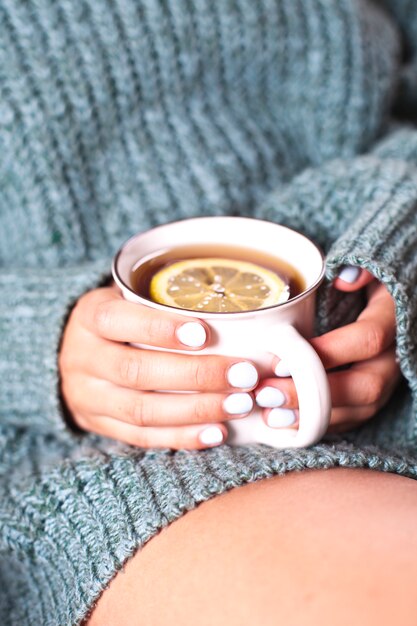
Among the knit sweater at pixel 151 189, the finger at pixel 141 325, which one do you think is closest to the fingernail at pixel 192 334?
the finger at pixel 141 325

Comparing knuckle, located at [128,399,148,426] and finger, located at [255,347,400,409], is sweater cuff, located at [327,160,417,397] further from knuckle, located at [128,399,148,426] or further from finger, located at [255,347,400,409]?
knuckle, located at [128,399,148,426]

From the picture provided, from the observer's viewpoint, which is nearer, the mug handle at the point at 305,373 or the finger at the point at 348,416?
the mug handle at the point at 305,373

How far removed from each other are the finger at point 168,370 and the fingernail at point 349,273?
0.13m

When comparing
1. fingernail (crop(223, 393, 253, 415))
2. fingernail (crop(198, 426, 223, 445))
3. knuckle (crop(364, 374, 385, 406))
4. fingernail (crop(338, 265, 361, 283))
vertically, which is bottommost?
knuckle (crop(364, 374, 385, 406))

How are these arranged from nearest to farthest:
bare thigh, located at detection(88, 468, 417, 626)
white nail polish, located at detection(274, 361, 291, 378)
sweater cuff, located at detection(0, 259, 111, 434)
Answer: bare thigh, located at detection(88, 468, 417, 626), white nail polish, located at detection(274, 361, 291, 378), sweater cuff, located at detection(0, 259, 111, 434)

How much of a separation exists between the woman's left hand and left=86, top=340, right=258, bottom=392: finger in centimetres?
3

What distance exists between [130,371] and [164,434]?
2.7 inches

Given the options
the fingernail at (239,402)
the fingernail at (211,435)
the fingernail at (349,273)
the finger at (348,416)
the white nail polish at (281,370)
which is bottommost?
the finger at (348,416)

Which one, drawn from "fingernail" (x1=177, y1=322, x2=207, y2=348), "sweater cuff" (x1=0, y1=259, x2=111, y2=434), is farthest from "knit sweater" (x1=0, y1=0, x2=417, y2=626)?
"fingernail" (x1=177, y1=322, x2=207, y2=348)

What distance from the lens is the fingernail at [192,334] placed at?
577 millimetres

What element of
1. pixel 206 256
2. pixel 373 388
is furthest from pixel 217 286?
pixel 373 388

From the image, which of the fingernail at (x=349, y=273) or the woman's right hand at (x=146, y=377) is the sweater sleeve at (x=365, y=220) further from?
the woman's right hand at (x=146, y=377)

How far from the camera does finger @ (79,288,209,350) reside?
1.91 ft

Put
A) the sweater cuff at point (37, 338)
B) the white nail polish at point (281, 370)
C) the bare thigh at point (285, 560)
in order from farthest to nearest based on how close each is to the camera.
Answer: the sweater cuff at point (37, 338)
the white nail polish at point (281, 370)
the bare thigh at point (285, 560)
